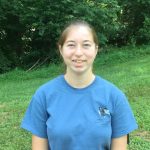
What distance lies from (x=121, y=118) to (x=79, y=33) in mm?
510

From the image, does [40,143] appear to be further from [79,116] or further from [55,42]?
[55,42]

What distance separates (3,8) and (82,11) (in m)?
3.09

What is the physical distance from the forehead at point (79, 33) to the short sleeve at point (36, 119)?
0.38m

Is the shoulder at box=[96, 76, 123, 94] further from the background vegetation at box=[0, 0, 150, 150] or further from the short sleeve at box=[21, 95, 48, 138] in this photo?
the background vegetation at box=[0, 0, 150, 150]

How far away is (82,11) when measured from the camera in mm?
14531

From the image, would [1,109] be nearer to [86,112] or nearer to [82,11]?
[86,112]

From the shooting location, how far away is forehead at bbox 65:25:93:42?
2.37 m

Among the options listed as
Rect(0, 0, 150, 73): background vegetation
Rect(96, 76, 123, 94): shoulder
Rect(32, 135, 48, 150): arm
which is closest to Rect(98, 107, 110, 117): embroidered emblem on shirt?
Rect(96, 76, 123, 94): shoulder

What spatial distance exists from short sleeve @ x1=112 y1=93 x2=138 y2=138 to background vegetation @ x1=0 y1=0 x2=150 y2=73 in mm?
11960

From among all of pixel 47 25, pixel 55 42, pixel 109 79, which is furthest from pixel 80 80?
pixel 55 42

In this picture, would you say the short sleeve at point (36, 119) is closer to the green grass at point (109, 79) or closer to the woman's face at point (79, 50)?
the woman's face at point (79, 50)

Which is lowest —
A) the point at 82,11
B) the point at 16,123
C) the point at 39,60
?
the point at 39,60

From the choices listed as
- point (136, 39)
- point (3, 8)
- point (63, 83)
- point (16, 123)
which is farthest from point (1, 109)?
point (136, 39)

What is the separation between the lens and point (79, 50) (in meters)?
2.34
